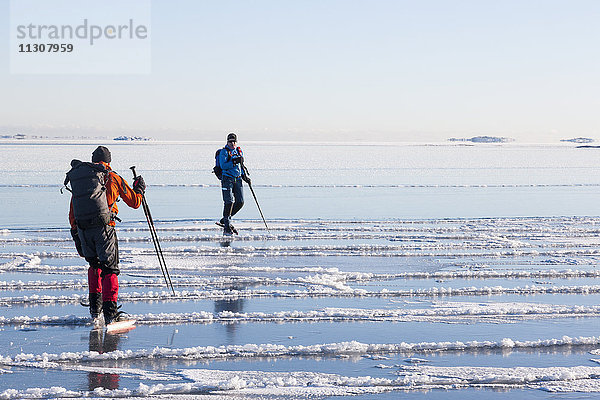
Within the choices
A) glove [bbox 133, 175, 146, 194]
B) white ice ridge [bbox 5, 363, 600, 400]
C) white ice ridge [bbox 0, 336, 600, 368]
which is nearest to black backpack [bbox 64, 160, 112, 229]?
glove [bbox 133, 175, 146, 194]

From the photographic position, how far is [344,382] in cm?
605

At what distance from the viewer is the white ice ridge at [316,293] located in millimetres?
9117

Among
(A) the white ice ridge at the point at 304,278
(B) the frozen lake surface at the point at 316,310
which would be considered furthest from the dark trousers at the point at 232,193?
(A) the white ice ridge at the point at 304,278

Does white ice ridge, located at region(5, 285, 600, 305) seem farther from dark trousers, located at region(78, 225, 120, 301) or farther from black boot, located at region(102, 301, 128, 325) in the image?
black boot, located at region(102, 301, 128, 325)

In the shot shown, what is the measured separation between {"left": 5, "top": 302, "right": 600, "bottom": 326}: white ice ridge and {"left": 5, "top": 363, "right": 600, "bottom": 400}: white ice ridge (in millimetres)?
1761

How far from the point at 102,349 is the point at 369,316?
8.99 ft

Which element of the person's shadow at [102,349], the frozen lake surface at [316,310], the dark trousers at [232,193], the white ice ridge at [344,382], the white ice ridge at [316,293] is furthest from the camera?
the dark trousers at [232,193]

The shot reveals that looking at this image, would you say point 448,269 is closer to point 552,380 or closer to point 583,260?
point 583,260

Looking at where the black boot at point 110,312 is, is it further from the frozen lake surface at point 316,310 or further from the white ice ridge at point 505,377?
the white ice ridge at point 505,377

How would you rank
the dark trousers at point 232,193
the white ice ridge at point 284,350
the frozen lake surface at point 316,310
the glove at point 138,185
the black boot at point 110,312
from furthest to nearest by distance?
the dark trousers at point 232,193, the glove at point 138,185, the black boot at point 110,312, the white ice ridge at point 284,350, the frozen lake surface at point 316,310

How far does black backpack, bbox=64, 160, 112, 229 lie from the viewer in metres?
7.77

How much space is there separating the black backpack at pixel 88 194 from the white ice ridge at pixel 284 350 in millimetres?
1481

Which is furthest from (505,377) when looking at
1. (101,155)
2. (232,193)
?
(232,193)

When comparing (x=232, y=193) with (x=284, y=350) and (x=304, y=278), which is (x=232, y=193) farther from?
(x=284, y=350)
